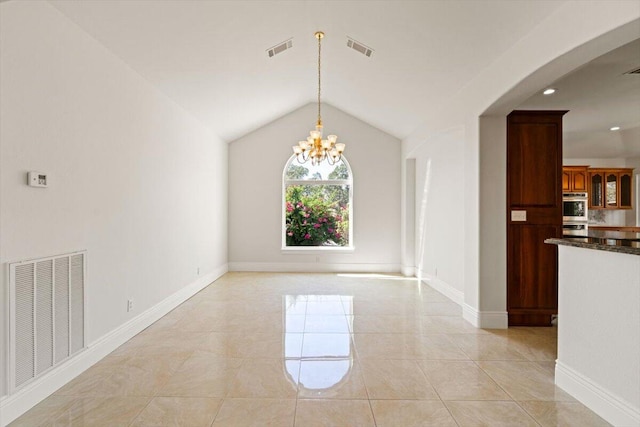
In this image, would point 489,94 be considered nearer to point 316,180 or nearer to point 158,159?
point 158,159

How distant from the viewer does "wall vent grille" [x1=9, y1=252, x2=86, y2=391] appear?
6.99 ft

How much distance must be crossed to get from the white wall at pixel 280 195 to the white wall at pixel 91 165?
7.53 ft

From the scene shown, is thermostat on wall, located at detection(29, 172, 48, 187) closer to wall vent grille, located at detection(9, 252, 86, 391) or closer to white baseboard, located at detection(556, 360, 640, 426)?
wall vent grille, located at detection(9, 252, 86, 391)

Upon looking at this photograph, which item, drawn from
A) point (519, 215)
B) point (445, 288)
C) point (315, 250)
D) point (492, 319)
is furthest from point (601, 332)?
point (315, 250)

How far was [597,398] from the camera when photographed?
2.20 metres

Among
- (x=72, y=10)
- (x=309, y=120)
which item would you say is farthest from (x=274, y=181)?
(x=72, y=10)

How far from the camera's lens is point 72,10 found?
2.55 m

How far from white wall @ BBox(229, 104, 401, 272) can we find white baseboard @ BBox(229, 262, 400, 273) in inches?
0.8

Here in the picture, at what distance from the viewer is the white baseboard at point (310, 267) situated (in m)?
7.30

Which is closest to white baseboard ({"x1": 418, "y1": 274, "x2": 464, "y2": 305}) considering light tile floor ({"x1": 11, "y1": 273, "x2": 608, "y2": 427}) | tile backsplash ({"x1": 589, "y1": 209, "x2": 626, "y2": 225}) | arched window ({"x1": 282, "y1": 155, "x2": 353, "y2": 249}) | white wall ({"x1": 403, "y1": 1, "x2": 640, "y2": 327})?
light tile floor ({"x1": 11, "y1": 273, "x2": 608, "y2": 427})

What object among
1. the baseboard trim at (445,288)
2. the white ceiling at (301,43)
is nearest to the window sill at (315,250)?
the baseboard trim at (445,288)

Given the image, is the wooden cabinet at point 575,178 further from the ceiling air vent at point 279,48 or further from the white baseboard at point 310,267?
the ceiling air vent at point 279,48

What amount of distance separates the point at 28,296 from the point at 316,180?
5.76 metres

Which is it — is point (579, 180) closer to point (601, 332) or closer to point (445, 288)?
point (445, 288)
